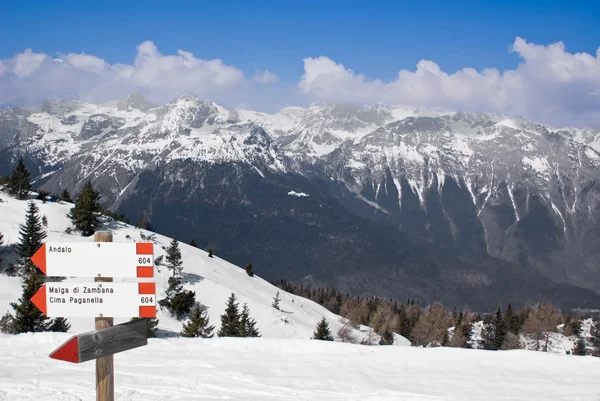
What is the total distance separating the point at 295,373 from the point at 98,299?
50.3 ft

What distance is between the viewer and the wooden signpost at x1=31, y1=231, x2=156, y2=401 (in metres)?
9.80

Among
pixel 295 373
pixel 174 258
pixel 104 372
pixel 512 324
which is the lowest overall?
pixel 512 324

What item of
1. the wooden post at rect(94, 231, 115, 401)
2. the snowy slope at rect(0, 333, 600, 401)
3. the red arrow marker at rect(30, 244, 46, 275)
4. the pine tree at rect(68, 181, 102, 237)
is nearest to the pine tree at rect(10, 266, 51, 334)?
the snowy slope at rect(0, 333, 600, 401)

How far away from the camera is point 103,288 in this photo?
9.88m

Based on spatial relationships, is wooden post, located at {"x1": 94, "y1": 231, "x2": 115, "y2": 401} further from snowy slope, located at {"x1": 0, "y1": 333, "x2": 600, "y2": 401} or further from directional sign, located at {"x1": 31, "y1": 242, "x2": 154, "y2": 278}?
snowy slope, located at {"x1": 0, "y1": 333, "x2": 600, "y2": 401}

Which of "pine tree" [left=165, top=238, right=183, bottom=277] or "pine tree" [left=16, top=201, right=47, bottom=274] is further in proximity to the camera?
"pine tree" [left=165, top=238, right=183, bottom=277]

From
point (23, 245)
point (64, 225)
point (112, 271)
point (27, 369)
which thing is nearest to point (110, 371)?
point (112, 271)

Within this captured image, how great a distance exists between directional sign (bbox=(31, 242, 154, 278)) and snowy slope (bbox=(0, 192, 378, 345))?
1939 inches

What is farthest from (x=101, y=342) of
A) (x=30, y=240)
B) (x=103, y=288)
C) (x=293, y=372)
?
(x=30, y=240)

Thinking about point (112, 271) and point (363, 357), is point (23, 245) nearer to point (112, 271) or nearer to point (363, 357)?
point (363, 357)

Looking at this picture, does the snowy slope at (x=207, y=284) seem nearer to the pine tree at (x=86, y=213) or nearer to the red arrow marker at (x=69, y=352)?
the pine tree at (x=86, y=213)

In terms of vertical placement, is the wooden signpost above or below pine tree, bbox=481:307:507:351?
above

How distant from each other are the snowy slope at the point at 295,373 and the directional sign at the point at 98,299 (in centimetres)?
754

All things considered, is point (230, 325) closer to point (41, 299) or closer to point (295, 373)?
point (295, 373)
